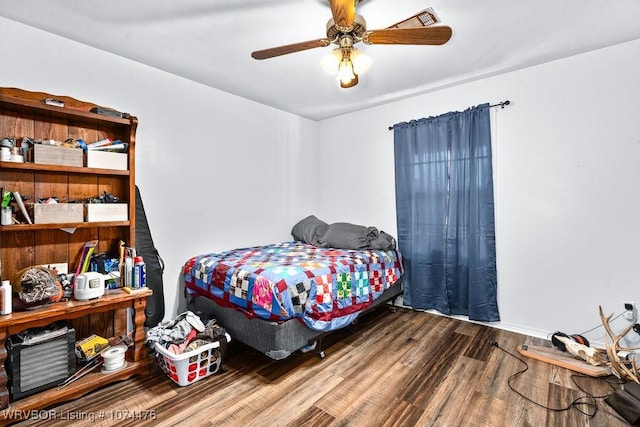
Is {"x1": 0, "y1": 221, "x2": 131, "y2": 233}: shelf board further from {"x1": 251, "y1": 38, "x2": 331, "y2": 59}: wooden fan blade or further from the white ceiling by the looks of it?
{"x1": 251, "y1": 38, "x2": 331, "y2": 59}: wooden fan blade

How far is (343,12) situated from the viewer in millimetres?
1475

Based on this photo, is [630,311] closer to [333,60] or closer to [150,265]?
[333,60]

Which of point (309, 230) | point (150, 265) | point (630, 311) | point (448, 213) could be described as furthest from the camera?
point (309, 230)

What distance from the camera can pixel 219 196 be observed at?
325cm

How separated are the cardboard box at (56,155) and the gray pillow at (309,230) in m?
2.41

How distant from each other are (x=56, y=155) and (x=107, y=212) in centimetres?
46

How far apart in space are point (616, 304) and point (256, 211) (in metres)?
3.48

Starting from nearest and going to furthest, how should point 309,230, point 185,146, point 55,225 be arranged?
1. point 55,225
2. point 185,146
3. point 309,230

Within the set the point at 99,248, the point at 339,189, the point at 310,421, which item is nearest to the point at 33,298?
the point at 99,248

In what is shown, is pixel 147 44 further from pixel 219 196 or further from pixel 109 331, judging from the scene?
pixel 109 331

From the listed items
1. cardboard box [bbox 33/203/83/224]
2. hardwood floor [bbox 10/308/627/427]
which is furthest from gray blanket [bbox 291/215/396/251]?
cardboard box [bbox 33/203/83/224]

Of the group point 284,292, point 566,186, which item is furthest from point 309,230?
point 566,186

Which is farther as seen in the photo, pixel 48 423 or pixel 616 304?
pixel 616 304

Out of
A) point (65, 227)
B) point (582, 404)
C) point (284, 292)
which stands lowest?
point (582, 404)
